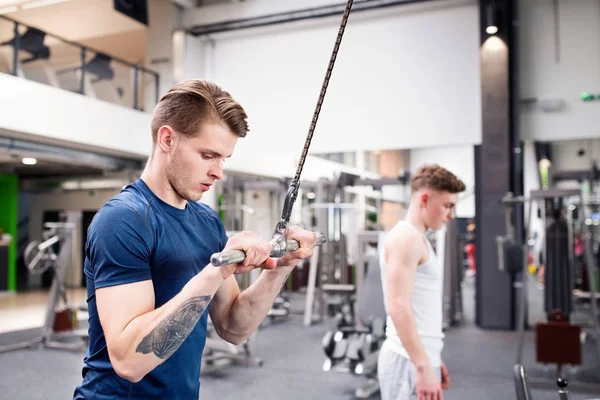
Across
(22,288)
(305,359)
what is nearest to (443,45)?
(305,359)

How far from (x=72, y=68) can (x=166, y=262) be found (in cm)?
729

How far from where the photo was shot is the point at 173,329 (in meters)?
0.99

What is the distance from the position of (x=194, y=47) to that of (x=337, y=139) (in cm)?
299

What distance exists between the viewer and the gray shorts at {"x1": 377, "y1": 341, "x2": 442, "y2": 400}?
1.84 m

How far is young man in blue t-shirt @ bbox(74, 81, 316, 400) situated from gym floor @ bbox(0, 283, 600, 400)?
3.08m

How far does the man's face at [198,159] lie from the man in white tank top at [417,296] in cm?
92

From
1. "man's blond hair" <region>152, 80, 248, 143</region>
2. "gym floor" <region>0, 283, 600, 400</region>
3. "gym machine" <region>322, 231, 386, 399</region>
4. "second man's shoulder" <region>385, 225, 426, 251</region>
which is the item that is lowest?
"gym floor" <region>0, 283, 600, 400</region>

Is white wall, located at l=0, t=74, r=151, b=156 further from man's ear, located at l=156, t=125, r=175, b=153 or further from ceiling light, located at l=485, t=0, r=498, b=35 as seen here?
man's ear, located at l=156, t=125, r=175, b=153

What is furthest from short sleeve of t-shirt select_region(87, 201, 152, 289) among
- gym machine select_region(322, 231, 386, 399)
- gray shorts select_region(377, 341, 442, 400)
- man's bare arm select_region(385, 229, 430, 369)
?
gym machine select_region(322, 231, 386, 399)

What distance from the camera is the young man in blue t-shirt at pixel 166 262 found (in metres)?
0.97

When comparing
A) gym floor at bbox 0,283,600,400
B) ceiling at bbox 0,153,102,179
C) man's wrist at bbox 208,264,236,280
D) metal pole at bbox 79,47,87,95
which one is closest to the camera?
man's wrist at bbox 208,264,236,280

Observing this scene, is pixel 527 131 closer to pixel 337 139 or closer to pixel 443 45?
pixel 443 45

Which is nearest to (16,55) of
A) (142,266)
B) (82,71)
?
(82,71)

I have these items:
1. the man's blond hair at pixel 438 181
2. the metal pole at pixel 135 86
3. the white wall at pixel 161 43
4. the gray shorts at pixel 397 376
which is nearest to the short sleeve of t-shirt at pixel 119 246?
the gray shorts at pixel 397 376
